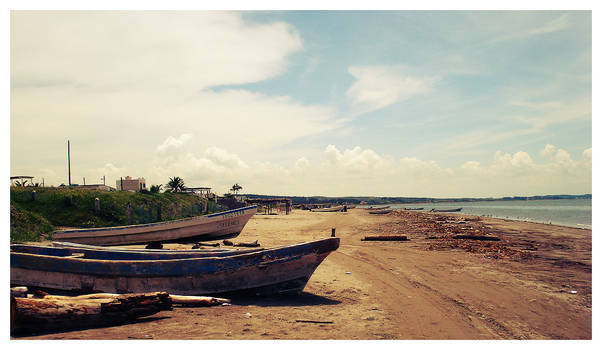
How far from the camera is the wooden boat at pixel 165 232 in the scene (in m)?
15.9

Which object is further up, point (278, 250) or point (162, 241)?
point (278, 250)

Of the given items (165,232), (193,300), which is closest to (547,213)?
(165,232)

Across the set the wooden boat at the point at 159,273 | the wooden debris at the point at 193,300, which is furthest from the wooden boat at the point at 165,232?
the wooden debris at the point at 193,300

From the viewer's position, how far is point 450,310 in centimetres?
705

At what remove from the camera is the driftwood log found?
5.14 meters

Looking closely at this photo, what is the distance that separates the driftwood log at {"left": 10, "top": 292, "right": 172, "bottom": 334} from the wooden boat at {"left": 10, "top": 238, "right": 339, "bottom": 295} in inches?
51.6

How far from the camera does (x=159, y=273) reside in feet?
24.2

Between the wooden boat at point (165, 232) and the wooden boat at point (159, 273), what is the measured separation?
28.7ft

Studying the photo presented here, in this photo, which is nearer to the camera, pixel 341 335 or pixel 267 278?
pixel 341 335

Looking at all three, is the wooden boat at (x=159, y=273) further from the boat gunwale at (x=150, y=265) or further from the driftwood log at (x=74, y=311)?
the driftwood log at (x=74, y=311)

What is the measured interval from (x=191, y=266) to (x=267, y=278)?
1650mm

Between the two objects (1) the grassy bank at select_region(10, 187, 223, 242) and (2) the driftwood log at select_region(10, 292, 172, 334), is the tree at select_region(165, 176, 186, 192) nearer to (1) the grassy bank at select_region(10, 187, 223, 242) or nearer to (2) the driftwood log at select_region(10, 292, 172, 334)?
(1) the grassy bank at select_region(10, 187, 223, 242)

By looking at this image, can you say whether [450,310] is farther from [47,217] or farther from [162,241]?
[47,217]

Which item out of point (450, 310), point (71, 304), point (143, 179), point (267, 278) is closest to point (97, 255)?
point (71, 304)
